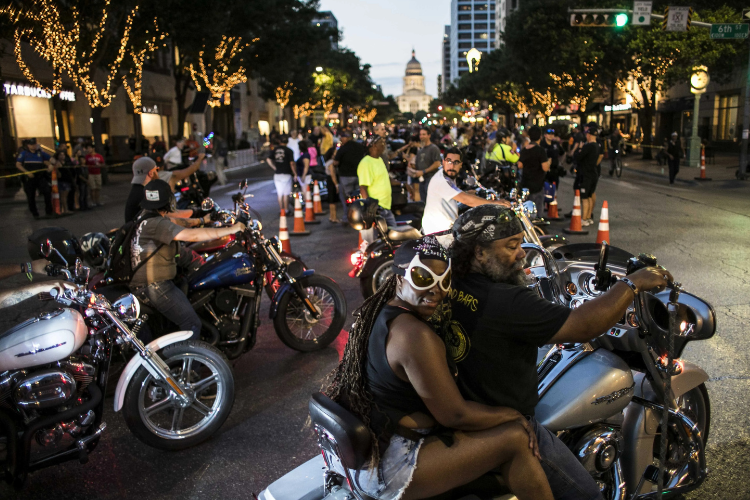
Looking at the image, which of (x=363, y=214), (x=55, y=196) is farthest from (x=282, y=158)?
(x=363, y=214)

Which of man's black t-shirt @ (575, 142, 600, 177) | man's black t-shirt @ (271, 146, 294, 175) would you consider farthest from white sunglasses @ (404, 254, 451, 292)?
man's black t-shirt @ (271, 146, 294, 175)

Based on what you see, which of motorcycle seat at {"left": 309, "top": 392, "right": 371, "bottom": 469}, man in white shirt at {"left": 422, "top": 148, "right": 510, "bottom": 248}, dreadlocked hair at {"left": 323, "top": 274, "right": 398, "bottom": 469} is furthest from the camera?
man in white shirt at {"left": 422, "top": 148, "right": 510, "bottom": 248}

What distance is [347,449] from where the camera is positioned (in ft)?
7.52

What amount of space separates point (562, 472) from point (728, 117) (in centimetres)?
3935

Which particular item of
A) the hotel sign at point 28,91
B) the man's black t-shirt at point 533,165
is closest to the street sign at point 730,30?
the man's black t-shirt at point 533,165

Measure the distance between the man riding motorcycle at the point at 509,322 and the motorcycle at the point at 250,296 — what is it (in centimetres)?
312

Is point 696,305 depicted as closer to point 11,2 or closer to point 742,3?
point 11,2

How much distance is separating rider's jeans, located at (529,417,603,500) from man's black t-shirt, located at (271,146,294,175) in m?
11.7

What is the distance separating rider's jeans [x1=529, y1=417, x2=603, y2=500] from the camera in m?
2.55

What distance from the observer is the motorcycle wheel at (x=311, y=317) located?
590 centimetres

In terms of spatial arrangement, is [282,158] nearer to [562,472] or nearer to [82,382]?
[82,382]

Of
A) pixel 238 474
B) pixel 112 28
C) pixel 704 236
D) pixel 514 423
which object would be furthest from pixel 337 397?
pixel 112 28

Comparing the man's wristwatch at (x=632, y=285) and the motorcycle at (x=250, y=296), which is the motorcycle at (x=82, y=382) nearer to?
the motorcycle at (x=250, y=296)

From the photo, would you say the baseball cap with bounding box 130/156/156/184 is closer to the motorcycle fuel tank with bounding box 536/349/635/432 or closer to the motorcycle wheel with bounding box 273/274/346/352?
the motorcycle wheel with bounding box 273/274/346/352
